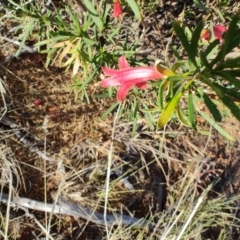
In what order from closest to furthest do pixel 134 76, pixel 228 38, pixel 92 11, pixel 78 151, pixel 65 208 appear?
pixel 228 38
pixel 134 76
pixel 92 11
pixel 65 208
pixel 78 151

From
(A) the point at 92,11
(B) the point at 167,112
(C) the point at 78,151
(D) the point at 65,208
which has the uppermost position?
(A) the point at 92,11

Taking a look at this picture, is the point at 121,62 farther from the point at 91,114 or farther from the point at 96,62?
the point at 91,114

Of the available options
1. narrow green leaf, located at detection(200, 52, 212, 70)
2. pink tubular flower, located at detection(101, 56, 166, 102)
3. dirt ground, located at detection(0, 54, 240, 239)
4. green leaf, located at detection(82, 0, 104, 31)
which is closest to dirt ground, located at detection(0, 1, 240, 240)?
dirt ground, located at detection(0, 54, 240, 239)

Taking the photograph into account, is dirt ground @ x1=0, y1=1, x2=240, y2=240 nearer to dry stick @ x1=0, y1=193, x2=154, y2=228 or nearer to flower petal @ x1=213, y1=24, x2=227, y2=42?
dry stick @ x1=0, y1=193, x2=154, y2=228

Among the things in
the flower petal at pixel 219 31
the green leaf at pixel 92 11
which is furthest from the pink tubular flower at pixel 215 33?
the green leaf at pixel 92 11

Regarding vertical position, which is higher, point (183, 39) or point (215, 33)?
point (183, 39)

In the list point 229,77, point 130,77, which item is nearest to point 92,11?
point 130,77

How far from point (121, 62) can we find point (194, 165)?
59.4 inches

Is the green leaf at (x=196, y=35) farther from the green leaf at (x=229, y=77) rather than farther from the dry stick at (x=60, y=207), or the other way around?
the dry stick at (x=60, y=207)

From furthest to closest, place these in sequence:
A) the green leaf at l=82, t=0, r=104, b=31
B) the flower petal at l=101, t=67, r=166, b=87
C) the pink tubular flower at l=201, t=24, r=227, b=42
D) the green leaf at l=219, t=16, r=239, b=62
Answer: the pink tubular flower at l=201, t=24, r=227, b=42, the green leaf at l=82, t=0, r=104, b=31, the flower petal at l=101, t=67, r=166, b=87, the green leaf at l=219, t=16, r=239, b=62

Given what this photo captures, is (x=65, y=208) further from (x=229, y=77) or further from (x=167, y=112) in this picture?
(x=229, y=77)

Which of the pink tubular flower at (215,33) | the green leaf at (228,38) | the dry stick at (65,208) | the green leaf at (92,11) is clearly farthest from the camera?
the dry stick at (65,208)

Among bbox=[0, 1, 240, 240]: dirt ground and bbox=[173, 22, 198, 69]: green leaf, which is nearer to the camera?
bbox=[173, 22, 198, 69]: green leaf

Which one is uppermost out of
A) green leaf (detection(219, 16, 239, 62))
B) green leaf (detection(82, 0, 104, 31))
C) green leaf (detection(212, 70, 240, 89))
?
green leaf (detection(82, 0, 104, 31))
